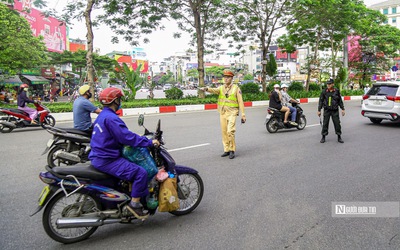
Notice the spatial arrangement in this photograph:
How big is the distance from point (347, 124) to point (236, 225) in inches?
378

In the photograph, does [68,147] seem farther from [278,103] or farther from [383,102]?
[383,102]

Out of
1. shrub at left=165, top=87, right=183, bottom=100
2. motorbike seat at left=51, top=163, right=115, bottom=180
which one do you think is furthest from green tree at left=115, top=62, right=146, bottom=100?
motorbike seat at left=51, top=163, right=115, bottom=180

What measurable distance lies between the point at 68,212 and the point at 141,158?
863 millimetres

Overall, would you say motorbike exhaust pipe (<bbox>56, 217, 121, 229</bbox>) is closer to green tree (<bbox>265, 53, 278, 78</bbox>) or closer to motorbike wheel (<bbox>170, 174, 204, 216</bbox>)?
motorbike wheel (<bbox>170, 174, 204, 216</bbox>)

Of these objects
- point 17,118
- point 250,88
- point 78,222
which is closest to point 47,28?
point 250,88

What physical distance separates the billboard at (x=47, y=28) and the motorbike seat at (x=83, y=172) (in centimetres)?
3534

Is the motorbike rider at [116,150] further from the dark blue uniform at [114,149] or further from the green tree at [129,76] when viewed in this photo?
the green tree at [129,76]

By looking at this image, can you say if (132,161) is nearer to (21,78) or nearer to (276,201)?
(276,201)

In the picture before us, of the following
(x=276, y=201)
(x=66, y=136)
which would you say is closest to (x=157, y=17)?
(x=66, y=136)

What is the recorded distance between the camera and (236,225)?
3.54 meters

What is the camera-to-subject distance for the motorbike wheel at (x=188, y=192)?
377 centimetres

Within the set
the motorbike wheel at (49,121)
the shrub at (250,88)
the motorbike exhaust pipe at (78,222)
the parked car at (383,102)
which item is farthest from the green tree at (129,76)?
the motorbike exhaust pipe at (78,222)

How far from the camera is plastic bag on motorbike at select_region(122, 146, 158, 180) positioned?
336 centimetres

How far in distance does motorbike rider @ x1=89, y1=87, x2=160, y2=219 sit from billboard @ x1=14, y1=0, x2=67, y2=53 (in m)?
35.3
